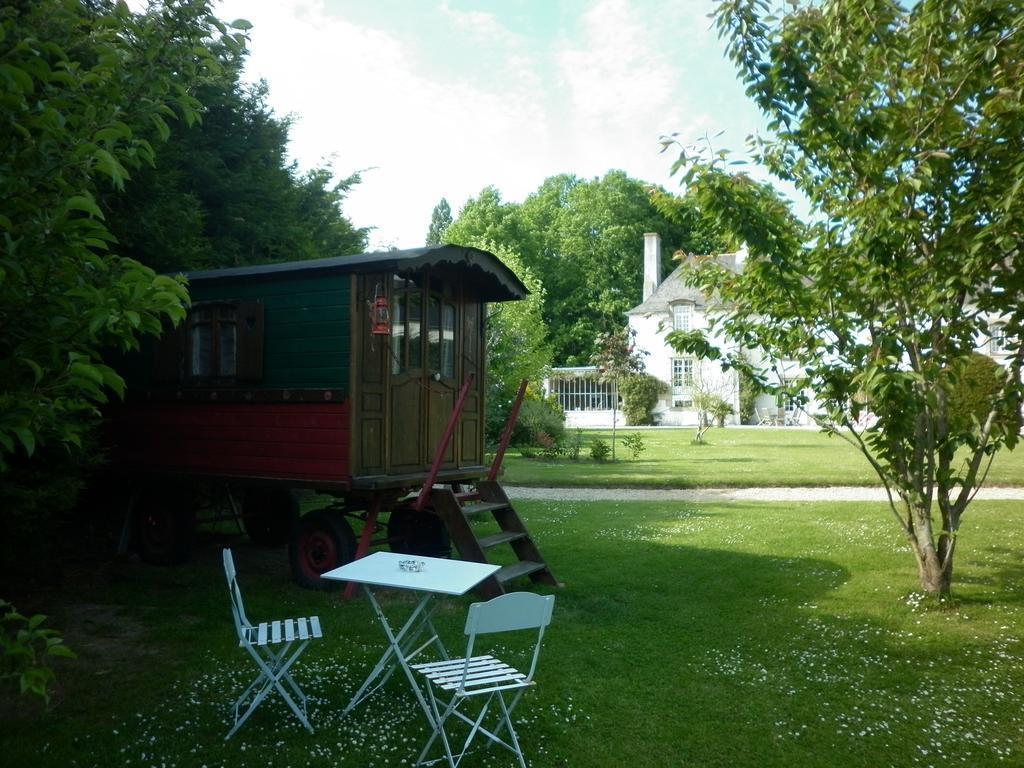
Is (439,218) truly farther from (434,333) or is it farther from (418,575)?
(418,575)

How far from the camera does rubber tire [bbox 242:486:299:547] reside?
1075 centimetres

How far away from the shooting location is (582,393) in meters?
45.9

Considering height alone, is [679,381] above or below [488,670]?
above

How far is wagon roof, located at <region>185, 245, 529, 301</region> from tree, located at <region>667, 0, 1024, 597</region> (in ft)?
7.65

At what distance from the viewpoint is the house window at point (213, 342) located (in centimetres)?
862

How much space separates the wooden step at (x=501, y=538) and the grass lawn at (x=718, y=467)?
9017mm

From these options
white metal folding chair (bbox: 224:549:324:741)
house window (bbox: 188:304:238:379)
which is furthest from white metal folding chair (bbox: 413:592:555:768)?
house window (bbox: 188:304:238:379)

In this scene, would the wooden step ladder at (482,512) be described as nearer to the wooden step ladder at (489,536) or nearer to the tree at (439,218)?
the wooden step ladder at (489,536)

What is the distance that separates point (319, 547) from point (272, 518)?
273cm

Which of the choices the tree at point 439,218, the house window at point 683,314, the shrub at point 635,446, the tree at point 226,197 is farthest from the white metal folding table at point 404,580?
the tree at point 439,218

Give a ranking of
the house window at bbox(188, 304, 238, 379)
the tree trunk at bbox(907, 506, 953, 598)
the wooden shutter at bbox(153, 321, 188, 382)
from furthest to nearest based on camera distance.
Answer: the wooden shutter at bbox(153, 321, 188, 382), the house window at bbox(188, 304, 238, 379), the tree trunk at bbox(907, 506, 953, 598)

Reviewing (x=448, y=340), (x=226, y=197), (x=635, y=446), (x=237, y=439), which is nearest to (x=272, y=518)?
(x=237, y=439)

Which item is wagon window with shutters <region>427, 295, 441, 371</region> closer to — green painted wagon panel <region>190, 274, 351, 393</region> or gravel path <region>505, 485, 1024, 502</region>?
green painted wagon panel <region>190, 274, 351, 393</region>

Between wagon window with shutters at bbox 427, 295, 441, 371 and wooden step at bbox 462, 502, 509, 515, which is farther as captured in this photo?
wagon window with shutters at bbox 427, 295, 441, 371
